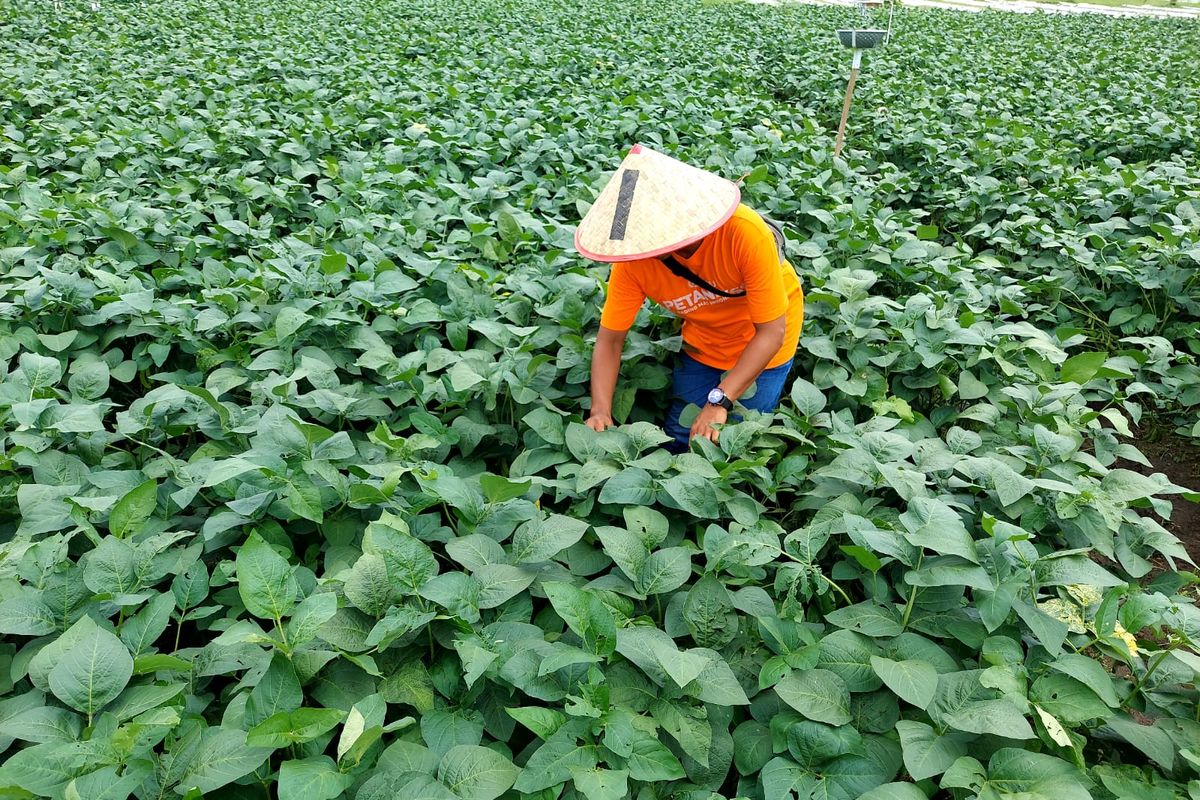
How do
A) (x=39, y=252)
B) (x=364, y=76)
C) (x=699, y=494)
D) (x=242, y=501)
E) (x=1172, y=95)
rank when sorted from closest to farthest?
(x=242, y=501)
(x=699, y=494)
(x=39, y=252)
(x=364, y=76)
(x=1172, y=95)

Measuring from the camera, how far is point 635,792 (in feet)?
4.58

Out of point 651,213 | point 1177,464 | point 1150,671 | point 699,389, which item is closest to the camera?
point 1150,671

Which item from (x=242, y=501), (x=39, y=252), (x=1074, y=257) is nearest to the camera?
(x=242, y=501)

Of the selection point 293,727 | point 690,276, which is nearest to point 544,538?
point 293,727

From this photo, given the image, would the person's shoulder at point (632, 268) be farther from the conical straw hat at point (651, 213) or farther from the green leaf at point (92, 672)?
the green leaf at point (92, 672)

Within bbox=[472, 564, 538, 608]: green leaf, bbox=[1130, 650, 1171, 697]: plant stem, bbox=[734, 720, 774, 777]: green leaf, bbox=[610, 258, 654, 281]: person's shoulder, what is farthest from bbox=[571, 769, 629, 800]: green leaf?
bbox=[610, 258, 654, 281]: person's shoulder

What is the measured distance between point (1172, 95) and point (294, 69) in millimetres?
8652

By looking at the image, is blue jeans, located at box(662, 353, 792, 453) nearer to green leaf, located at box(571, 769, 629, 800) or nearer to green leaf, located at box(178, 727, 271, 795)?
green leaf, located at box(571, 769, 629, 800)

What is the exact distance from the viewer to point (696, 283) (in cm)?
257

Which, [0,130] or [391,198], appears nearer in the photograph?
[391,198]

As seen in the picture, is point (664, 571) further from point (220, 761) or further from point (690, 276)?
point (690, 276)

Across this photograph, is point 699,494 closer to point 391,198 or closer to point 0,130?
point 391,198

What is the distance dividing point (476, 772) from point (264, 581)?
0.53 m

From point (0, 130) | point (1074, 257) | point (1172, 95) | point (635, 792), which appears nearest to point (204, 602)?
point (635, 792)
